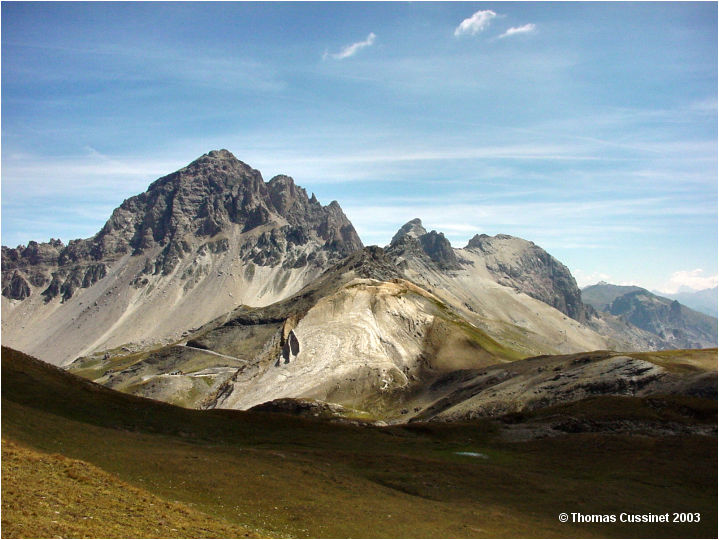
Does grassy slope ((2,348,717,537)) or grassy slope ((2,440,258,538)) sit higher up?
grassy slope ((2,440,258,538))

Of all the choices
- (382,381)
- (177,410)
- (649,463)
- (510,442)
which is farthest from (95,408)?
(382,381)

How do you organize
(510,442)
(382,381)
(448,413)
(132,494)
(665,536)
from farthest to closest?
(382,381)
(448,413)
(510,442)
(665,536)
(132,494)

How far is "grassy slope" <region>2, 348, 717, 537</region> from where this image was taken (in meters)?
42.3

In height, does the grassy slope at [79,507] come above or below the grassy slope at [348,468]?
above

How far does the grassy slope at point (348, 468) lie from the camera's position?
139 feet

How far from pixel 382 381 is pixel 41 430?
12373cm

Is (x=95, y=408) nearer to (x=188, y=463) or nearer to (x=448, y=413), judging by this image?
(x=188, y=463)

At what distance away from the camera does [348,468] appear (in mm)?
57594

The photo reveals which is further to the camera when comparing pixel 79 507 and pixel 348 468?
pixel 348 468

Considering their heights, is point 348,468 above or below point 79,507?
below

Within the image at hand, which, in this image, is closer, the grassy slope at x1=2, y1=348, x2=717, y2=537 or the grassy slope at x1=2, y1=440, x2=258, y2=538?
the grassy slope at x1=2, y1=440, x2=258, y2=538

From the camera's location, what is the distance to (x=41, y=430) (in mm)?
49156

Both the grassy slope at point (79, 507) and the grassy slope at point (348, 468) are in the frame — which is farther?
the grassy slope at point (348, 468)

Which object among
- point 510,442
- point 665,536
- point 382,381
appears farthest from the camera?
A: point 382,381
